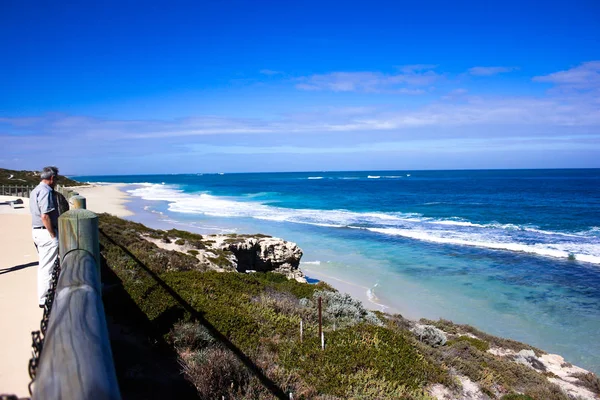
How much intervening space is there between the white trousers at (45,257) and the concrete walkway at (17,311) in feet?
1.69

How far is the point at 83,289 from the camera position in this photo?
198 centimetres

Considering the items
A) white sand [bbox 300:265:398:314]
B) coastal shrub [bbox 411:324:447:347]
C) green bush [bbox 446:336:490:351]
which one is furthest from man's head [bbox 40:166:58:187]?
white sand [bbox 300:265:398:314]

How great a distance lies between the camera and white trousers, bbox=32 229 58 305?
17.1 feet

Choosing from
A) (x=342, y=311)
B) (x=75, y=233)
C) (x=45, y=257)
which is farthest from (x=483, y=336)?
(x=75, y=233)

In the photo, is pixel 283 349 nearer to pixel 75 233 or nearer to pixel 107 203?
pixel 75 233

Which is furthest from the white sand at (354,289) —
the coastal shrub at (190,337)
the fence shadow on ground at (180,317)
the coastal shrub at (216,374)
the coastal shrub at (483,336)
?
the coastal shrub at (216,374)

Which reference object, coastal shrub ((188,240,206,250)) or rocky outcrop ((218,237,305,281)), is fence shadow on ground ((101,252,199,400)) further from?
rocky outcrop ((218,237,305,281))

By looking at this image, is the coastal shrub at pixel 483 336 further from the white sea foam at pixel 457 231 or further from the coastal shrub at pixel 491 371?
the white sea foam at pixel 457 231

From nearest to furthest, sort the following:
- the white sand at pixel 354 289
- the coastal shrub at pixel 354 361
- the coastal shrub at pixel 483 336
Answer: the coastal shrub at pixel 354 361, the coastal shrub at pixel 483 336, the white sand at pixel 354 289

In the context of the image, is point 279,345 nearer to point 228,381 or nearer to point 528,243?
point 228,381

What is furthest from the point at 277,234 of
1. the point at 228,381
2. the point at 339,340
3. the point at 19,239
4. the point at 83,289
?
the point at 83,289

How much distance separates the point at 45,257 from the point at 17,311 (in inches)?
54.4

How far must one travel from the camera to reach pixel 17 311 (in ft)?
19.5

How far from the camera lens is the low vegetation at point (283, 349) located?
517 centimetres
